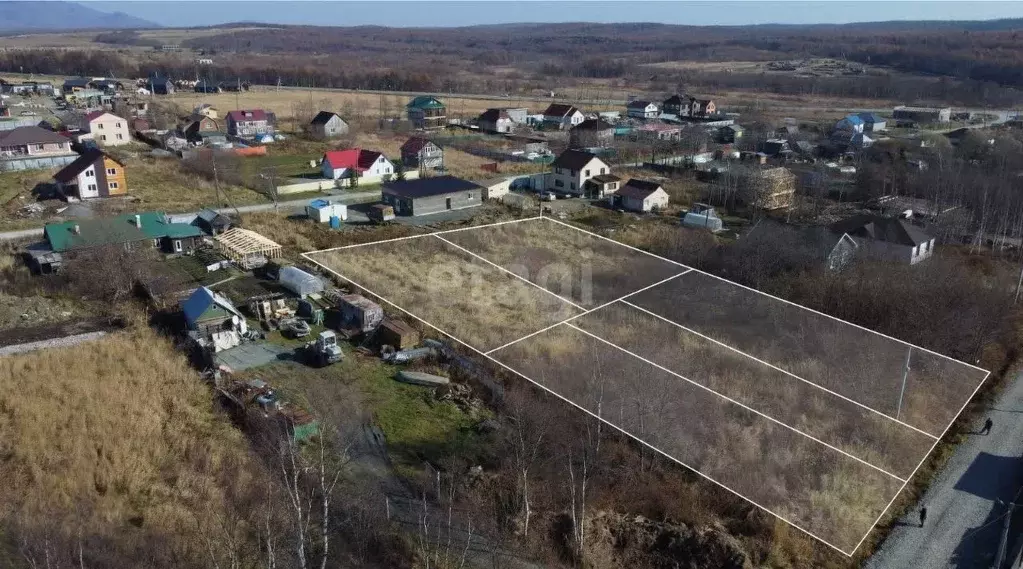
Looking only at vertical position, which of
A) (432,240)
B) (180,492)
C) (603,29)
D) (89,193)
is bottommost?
(180,492)

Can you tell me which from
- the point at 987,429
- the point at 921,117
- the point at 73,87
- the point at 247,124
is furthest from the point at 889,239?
the point at 73,87

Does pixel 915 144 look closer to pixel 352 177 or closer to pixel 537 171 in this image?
pixel 537 171

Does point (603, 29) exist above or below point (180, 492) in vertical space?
above

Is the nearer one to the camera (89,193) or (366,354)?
(366,354)

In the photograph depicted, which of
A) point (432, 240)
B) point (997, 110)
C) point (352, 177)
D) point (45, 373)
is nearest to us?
point (432, 240)

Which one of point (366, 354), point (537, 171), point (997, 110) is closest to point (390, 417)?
point (366, 354)

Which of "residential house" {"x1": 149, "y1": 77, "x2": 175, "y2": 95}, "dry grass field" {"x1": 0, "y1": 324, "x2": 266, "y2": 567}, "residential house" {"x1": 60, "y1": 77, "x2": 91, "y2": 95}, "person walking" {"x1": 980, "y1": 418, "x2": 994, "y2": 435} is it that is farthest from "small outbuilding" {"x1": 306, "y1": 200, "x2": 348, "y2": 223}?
"residential house" {"x1": 149, "y1": 77, "x2": 175, "y2": 95}

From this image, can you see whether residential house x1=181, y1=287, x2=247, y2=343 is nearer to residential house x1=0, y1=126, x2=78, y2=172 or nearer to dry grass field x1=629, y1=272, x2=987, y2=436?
dry grass field x1=629, y1=272, x2=987, y2=436
